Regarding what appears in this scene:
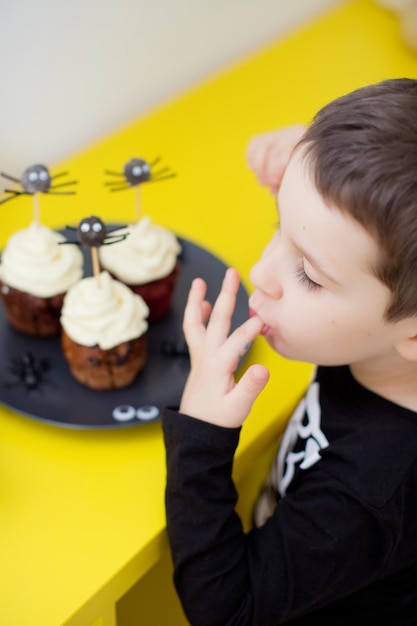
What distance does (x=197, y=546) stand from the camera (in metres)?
0.74

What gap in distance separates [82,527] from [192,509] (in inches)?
4.7

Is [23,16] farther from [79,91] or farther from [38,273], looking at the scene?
[38,273]

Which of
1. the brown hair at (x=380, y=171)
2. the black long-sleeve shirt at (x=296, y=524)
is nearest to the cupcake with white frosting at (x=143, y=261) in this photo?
the black long-sleeve shirt at (x=296, y=524)

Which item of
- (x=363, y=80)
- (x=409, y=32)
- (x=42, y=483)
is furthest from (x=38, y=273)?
(x=409, y=32)

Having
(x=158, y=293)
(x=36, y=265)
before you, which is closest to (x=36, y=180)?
(x=36, y=265)

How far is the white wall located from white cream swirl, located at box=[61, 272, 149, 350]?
384 mm

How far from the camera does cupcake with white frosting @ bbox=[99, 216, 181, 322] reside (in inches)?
37.5

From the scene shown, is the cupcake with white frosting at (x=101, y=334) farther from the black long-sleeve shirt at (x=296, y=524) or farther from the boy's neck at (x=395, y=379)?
the boy's neck at (x=395, y=379)

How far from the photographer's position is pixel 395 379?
79cm

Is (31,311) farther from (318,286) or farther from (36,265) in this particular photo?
(318,286)

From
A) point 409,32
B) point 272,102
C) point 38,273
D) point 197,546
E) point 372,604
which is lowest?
point 372,604

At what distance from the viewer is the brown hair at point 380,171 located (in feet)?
1.95

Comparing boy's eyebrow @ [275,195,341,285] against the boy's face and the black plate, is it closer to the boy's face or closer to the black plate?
the boy's face

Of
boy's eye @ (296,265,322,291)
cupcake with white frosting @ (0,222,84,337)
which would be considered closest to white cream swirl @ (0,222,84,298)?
cupcake with white frosting @ (0,222,84,337)
